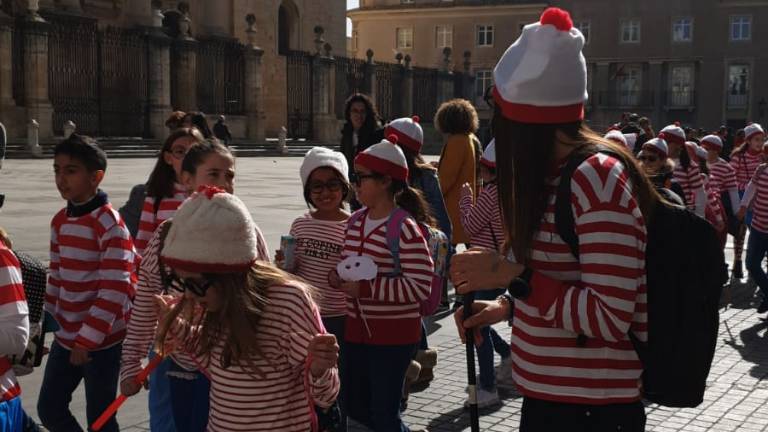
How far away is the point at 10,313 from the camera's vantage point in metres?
2.79

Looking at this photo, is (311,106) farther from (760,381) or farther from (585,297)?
(585,297)

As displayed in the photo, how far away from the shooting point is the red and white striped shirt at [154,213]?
4.56 metres

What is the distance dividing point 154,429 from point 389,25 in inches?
2494

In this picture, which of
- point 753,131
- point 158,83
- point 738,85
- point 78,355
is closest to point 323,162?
point 78,355

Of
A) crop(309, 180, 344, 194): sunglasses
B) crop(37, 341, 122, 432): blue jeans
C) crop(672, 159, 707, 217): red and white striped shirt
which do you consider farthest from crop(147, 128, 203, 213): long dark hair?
crop(672, 159, 707, 217): red and white striped shirt

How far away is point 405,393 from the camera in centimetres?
549

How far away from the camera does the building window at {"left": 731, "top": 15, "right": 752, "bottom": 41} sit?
57031mm

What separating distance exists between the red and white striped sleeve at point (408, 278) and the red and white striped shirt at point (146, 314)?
680 mm

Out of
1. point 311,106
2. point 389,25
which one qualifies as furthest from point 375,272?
point 389,25

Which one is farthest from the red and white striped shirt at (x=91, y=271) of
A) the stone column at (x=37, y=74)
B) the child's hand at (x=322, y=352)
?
the stone column at (x=37, y=74)

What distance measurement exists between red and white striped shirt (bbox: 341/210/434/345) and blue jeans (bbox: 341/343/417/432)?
1.9 inches

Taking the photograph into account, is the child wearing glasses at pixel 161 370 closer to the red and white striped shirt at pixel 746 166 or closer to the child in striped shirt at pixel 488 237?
the child in striped shirt at pixel 488 237

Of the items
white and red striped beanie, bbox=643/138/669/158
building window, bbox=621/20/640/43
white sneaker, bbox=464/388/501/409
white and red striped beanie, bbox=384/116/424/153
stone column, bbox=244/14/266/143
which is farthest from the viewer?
building window, bbox=621/20/640/43

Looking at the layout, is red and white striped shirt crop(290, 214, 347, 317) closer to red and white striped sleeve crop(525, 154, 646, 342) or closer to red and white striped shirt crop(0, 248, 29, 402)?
red and white striped shirt crop(0, 248, 29, 402)
